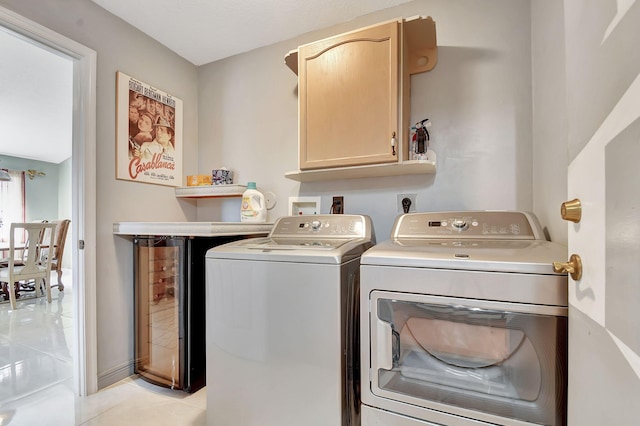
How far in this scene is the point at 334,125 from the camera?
1.69 m

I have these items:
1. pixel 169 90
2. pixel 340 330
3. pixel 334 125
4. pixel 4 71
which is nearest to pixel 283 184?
pixel 334 125

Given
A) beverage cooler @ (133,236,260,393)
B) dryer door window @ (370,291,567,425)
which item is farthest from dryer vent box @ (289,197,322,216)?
dryer door window @ (370,291,567,425)

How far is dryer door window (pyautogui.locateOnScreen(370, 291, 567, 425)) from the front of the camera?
848 mm

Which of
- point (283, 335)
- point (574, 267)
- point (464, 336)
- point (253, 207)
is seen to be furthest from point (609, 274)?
point (253, 207)

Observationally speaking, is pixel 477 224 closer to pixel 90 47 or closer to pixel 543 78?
pixel 543 78

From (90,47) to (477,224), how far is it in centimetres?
247

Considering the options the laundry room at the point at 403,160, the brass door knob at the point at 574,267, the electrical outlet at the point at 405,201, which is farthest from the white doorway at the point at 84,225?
the brass door knob at the point at 574,267

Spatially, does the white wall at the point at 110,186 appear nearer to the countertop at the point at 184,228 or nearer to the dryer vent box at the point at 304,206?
the countertop at the point at 184,228

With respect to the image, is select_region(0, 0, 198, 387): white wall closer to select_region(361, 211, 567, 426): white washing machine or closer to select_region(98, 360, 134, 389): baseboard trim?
select_region(98, 360, 134, 389): baseboard trim

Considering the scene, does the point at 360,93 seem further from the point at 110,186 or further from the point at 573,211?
the point at 110,186

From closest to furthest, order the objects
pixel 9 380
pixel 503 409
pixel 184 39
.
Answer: pixel 503 409 < pixel 9 380 < pixel 184 39

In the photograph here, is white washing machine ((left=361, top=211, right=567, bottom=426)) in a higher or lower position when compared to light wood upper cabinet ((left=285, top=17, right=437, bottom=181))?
lower

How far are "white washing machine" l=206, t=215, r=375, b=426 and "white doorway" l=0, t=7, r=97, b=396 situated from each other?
94cm

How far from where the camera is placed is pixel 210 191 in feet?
7.54
